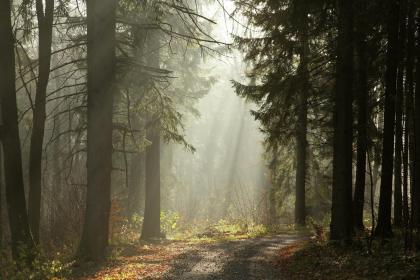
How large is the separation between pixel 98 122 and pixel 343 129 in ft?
19.8

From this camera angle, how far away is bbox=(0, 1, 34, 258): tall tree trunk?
1027cm

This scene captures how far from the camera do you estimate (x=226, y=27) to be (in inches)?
399

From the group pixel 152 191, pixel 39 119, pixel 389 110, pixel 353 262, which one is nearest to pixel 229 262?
pixel 353 262

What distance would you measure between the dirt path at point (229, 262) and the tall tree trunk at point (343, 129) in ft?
6.80

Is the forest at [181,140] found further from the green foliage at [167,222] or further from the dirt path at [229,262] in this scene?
the green foliage at [167,222]

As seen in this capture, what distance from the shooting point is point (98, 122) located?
11.2 metres

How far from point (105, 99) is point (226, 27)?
3469 millimetres

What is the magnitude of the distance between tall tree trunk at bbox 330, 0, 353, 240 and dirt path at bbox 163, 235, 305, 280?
2074mm

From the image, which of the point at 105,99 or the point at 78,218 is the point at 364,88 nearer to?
the point at 105,99

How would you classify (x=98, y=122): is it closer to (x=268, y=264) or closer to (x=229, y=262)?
(x=229, y=262)

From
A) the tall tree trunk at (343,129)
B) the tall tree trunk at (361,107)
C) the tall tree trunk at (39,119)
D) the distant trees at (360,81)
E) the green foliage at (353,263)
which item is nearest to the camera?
the green foliage at (353,263)

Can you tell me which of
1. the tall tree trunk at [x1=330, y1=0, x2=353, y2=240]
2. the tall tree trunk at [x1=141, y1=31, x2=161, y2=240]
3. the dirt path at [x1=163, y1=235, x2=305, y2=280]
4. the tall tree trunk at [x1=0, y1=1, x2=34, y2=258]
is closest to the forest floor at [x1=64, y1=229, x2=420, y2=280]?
the dirt path at [x1=163, y1=235, x2=305, y2=280]

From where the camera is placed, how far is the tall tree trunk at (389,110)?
399 inches

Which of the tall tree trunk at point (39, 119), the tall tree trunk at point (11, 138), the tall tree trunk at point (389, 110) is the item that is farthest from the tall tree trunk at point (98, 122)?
the tall tree trunk at point (389, 110)
